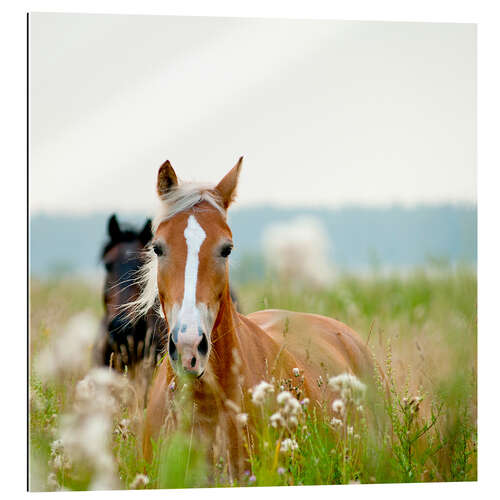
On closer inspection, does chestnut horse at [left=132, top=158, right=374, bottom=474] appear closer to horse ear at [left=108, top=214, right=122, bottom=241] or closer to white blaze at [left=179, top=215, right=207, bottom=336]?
white blaze at [left=179, top=215, right=207, bottom=336]

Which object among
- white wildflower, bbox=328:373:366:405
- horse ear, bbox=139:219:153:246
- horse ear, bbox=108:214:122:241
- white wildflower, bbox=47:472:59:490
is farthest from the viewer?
horse ear, bbox=139:219:153:246

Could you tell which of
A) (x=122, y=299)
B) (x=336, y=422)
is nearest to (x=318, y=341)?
(x=336, y=422)

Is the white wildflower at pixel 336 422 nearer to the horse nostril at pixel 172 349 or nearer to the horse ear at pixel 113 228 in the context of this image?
the horse nostril at pixel 172 349

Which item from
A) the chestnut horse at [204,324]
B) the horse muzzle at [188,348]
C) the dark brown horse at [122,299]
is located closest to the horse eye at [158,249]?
the chestnut horse at [204,324]

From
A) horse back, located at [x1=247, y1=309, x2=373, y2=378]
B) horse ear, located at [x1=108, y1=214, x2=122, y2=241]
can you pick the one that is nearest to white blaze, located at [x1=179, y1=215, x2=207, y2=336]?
horse back, located at [x1=247, y1=309, x2=373, y2=378]
